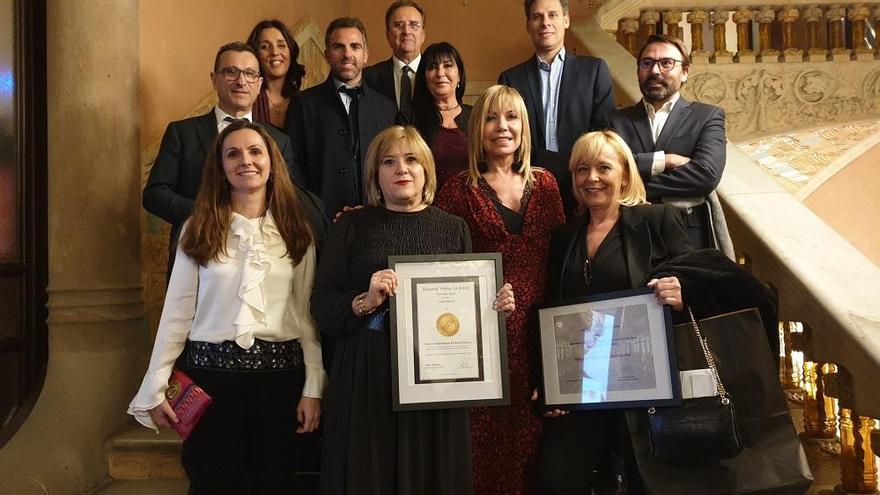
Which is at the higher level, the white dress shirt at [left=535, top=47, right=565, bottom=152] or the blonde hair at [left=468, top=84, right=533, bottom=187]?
the white dress shirt at [left=535, top=47, right=565, bottom=152]

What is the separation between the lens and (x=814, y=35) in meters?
6.47

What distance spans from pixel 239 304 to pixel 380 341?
0.47m

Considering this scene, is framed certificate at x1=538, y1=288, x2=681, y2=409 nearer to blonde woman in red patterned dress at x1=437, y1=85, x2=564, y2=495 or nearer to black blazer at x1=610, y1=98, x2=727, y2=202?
blonde woman in red patterned dress at x1=437, y1=85, x2=564, y2=495

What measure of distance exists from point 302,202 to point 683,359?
1.45m

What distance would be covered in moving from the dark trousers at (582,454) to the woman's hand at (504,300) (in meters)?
0.47

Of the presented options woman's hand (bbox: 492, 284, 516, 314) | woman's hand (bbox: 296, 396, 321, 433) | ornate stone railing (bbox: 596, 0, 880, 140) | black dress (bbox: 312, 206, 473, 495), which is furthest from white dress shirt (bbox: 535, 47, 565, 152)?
ornate stone railing (bbox: 596, 0, 880, 140)

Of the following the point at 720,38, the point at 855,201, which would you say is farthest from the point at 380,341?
the point at 855,201

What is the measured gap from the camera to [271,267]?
2.62 meters

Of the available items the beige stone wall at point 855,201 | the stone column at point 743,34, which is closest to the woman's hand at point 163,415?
the stone column at point 743,34

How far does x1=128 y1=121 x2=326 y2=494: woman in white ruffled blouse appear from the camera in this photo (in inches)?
99.9

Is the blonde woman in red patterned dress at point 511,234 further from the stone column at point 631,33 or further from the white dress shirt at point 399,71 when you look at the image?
the stone column at point 631,33

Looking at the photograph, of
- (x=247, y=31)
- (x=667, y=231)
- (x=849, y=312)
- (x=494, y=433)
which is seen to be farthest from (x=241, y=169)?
(x=247, y=31)

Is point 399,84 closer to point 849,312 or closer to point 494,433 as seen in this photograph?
point 494,433

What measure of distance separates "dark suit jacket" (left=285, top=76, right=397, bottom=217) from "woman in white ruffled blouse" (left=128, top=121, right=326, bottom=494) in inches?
31.3
